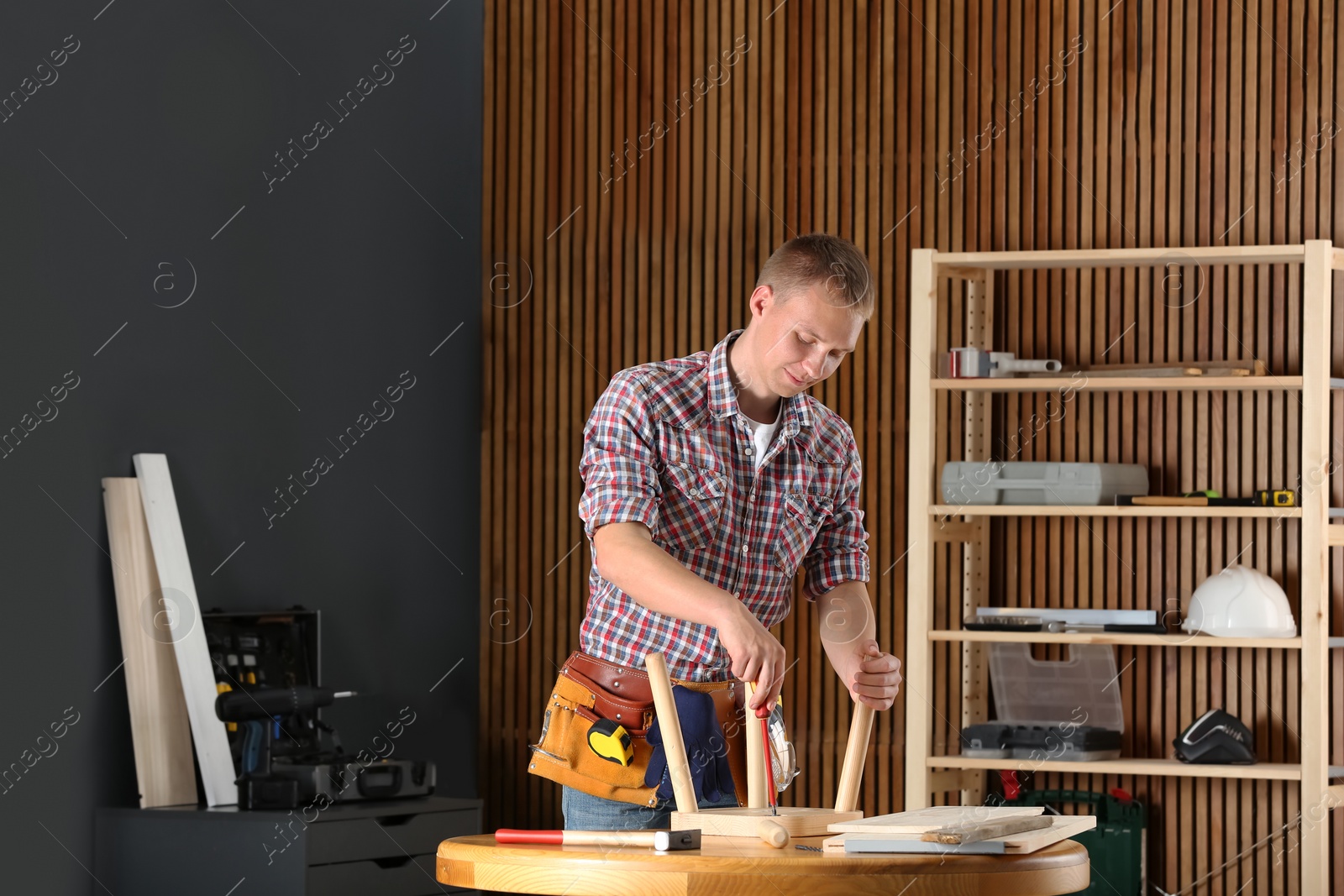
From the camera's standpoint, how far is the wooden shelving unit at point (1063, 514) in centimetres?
453

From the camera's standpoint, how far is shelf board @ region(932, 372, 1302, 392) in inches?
184

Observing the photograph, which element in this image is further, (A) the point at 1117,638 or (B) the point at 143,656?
(A) the point at 1117,638

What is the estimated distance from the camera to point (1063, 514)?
4.77 metres

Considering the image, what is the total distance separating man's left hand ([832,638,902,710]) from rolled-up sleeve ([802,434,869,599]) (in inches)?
9.3

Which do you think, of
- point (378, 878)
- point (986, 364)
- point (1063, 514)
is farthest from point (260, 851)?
point (986, 364)

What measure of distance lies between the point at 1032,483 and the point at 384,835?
2204 millimetres

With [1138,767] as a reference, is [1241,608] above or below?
above

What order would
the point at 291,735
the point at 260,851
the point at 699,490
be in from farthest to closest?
the point at 291,735, the point at 260,851, the point at 699,490

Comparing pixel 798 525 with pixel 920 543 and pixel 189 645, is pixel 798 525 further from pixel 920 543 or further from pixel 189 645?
pixel 920 543

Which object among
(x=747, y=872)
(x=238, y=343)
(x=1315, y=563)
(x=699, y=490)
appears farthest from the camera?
(x=1315, y=563)

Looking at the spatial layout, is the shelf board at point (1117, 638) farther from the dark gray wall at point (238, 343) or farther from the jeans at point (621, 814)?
the jeans at point (621, 814)

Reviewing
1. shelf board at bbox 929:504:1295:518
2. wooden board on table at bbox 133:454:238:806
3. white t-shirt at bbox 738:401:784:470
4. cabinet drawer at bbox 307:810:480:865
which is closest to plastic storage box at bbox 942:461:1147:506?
shelf board at bbox 929:504:1295:518

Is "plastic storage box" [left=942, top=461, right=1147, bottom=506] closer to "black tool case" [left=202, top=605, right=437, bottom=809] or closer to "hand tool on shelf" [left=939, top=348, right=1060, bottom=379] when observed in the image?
"hand tool on shelf" [left=939, top=348, right=1060, bottom=379]

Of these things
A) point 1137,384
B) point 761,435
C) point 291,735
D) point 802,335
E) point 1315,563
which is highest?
point 1137,384
